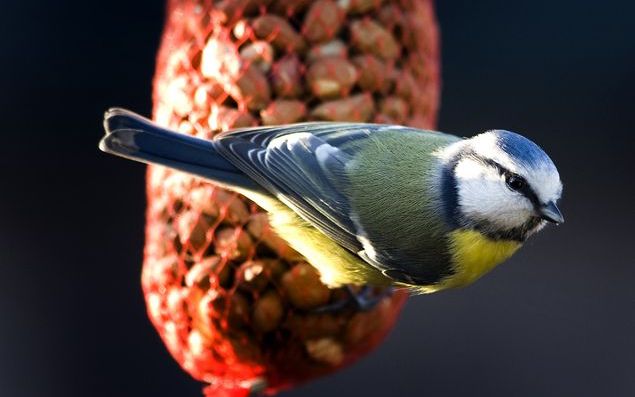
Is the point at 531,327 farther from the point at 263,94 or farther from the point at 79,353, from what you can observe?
the point at 263,94

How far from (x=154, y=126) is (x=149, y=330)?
1.36 meters

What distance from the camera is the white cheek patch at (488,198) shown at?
4.69 ft

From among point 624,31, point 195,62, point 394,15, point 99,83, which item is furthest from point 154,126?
point 624,31

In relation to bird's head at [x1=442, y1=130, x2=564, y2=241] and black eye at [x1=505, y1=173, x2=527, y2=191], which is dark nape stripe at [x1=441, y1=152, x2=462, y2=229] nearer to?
bird's head at [x1=442, y1=130, x2=564, y2=241]

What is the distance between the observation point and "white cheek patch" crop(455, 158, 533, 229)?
1.43 meters

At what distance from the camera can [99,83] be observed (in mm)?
2811

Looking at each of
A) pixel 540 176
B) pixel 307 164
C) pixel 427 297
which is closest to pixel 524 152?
pixel 540 176

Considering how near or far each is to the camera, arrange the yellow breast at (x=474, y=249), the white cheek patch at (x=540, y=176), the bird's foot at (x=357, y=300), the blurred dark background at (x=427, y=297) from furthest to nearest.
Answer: the blurred dark background at (x=427, y=297), the bird's foot at (x=357, y=300), the yellow breast at (x=474, y=249), the white cheek patch at (x=540, y=176)

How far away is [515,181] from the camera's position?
140 centimetres

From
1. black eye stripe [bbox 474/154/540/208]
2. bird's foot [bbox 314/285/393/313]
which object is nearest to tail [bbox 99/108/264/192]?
bird's foot [bbox 314/285/393/313]

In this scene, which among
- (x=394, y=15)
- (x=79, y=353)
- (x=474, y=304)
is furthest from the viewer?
(x=474, y=304)

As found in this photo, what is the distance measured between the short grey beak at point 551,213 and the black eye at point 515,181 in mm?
42

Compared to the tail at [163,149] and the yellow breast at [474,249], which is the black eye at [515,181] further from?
the tail at [163,149]

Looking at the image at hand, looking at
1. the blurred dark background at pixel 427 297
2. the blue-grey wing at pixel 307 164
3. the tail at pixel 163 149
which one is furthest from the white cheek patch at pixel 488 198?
the blurred dark background at pixel 427 297
